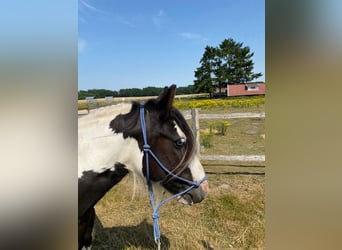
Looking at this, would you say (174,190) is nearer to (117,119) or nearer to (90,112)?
(117,119)

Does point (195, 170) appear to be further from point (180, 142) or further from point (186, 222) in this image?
point (186, 222)

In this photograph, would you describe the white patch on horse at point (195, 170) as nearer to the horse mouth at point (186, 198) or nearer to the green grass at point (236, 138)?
the horse mouth at point (186, 198)

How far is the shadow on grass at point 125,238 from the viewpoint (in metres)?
1.84

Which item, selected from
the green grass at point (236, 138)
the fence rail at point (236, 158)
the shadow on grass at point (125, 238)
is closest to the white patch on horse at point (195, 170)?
the shadow on grass at point (125, 238)

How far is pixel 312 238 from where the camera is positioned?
1.51ft

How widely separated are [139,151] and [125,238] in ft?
3.40

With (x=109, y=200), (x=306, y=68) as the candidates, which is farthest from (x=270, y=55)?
(x=109, y=200)

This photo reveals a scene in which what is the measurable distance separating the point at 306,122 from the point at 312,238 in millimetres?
207

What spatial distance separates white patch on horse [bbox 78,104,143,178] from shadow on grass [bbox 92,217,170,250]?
839 mm

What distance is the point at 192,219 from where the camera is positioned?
2223 mm

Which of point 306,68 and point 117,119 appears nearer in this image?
point 306,68

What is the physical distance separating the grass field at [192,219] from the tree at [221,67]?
1.52ft

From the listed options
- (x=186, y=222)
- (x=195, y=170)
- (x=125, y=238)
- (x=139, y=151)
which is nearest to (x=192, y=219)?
(x=186, y=222)

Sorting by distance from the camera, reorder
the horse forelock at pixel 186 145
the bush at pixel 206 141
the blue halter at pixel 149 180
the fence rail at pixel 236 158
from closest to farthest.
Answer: the blue halter at pixel 149 180 → the horse forelock at pixel 186 145 → the fence rail at pixel 236 158 → the bush at pixel 206 141
